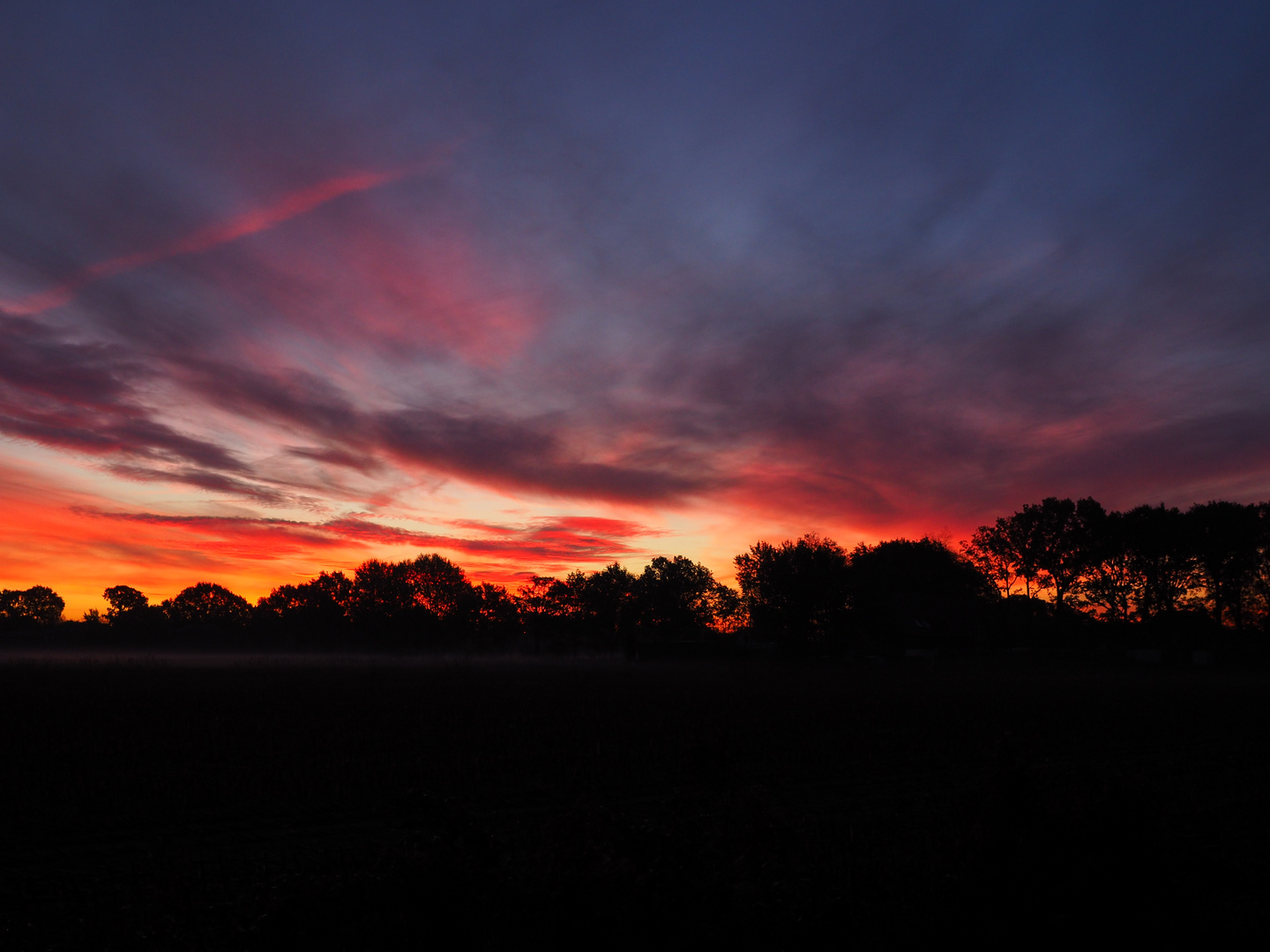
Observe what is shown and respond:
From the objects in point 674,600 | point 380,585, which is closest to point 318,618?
point 380,585

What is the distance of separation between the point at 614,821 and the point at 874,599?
207 feet

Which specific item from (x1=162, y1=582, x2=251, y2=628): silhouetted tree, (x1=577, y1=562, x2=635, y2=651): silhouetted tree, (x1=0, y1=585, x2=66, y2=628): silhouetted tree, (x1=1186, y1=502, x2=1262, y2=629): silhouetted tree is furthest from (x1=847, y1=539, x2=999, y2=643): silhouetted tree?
(x1=0, y1=585, x2=66, y2=628): silhouetted tree

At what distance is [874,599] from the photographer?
65.6m

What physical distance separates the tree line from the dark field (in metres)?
37.7

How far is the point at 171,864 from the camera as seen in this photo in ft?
18.3

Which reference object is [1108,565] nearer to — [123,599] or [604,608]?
[604,608]

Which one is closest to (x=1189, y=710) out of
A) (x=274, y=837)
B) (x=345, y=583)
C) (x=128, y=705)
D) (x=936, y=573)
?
(x=274, y=837)

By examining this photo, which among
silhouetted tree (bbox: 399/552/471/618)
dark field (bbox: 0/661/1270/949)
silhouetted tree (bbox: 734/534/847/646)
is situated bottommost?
dark field (bbox: 0/661/1270/949)

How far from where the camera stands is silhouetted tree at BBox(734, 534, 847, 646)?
63.6 metres

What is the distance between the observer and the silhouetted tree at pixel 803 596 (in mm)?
63625

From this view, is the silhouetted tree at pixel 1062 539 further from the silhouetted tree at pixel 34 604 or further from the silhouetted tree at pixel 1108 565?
the silhouetted tree at pixel 34 604

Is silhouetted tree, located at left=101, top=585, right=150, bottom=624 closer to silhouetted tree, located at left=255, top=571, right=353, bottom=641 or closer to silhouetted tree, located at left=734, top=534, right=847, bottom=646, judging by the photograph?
silhouetted tree, located at left=255, top=571, right=353, bottom=641

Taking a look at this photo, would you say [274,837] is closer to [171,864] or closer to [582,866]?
[171,864]

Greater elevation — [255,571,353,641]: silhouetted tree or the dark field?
[255,571,353,641]: silhouetted tree
